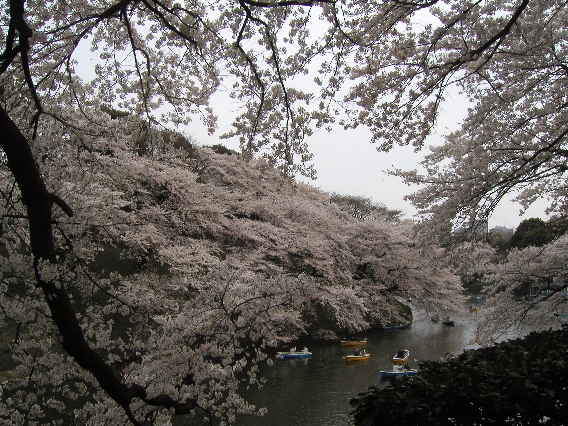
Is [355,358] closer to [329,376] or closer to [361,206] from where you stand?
[329,376]

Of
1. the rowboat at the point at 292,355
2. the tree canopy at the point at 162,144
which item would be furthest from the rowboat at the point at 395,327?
the tree canopy at the point at 162,144

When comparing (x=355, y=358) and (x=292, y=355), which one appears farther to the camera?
(x=292, y=355)

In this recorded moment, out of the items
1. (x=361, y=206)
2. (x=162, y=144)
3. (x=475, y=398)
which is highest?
(x=361, y=206)

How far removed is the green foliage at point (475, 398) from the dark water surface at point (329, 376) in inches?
87.5

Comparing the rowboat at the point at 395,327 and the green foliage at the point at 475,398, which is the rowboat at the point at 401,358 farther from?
the green foliage at the point at 475,398

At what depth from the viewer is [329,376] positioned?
404 inches

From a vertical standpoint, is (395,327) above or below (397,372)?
above

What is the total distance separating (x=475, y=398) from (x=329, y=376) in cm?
789

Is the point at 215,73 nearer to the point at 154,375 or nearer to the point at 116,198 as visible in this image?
the point at 154,375

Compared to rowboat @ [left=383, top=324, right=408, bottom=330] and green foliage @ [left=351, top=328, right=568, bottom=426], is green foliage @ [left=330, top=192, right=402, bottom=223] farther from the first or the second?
green foliage @ [left=351, top=328, right=568, bottom=426]

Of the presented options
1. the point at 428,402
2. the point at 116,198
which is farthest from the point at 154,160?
the point at 428,402

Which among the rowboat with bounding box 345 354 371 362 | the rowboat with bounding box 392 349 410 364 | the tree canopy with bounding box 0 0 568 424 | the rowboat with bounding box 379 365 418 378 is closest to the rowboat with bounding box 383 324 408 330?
the rowboat with bounding box 345 354 371 362

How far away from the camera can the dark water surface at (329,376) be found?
7538 millimetres

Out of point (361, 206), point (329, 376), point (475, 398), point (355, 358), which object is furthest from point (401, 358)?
point (361, 206)
